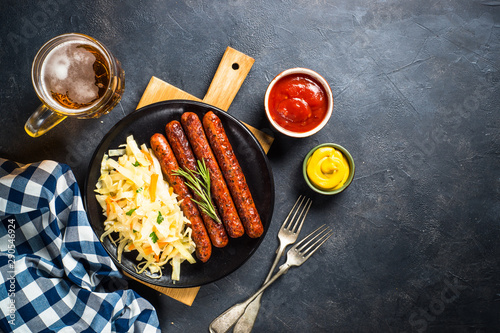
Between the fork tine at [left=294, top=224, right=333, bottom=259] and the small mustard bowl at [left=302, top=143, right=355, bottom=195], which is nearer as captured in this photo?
the small mustard bowl at [left=302, top=143, right=355, bottom=195]

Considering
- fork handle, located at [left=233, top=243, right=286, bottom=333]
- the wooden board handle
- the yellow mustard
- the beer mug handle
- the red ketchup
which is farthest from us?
fork handle, located at [left=233, top=243, right=286, bottom=333]

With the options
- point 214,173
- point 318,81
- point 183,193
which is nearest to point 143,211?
point 183,193

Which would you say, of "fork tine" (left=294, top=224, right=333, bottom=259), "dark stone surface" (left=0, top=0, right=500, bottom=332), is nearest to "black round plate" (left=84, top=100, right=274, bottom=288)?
"dark stone surface" (left=0, top=0, right=500, bottom=332)

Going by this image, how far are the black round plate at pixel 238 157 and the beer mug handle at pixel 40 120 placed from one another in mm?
412

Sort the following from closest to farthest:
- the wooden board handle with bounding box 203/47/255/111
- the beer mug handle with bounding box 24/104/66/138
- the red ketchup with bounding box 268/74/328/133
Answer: the beer mug handle with bounding box 24/104/66/138 < the red ketchup with bounding box 268/74/328/133 < the wooden board handle with bounding box 203/47/255/111

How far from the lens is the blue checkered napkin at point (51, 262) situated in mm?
2943

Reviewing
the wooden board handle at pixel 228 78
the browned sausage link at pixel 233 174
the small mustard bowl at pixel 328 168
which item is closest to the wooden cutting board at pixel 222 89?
the wooden board handle at pixel 228 78

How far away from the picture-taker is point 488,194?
344 centimetres

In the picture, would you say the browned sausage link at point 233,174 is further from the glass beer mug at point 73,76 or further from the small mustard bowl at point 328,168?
the glass beer mug at point 73,76

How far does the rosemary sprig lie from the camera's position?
9.52 ft

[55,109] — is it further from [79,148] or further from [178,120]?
[178,120]

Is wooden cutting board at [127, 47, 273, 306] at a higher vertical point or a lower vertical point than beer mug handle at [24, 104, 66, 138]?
lower

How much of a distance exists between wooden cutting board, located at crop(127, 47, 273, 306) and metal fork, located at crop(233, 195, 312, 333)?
611 millimetres

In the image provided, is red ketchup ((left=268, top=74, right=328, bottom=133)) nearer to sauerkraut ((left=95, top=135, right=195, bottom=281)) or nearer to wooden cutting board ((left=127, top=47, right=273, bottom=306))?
wooden cutting board ((left=127, top=47, right=273, bottom=306))
